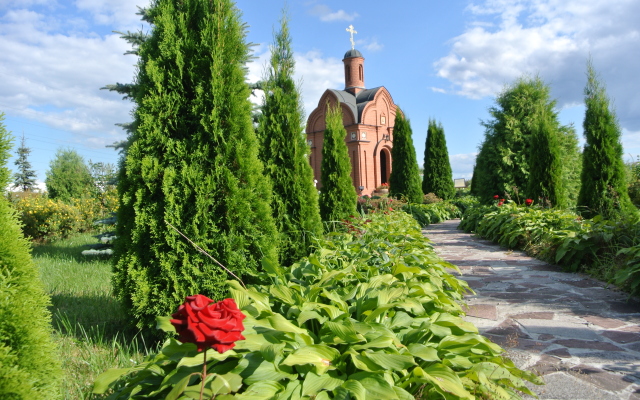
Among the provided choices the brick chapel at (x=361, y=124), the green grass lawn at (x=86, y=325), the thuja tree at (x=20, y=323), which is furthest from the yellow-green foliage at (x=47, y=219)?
the brick chapel at (x=361, y=124)

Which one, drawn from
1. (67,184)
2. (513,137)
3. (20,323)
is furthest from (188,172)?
(67,184)

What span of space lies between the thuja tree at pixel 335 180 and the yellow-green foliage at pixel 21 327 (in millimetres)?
5983

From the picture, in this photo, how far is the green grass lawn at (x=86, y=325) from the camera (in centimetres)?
261

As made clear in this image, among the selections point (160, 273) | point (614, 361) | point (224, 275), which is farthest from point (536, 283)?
point (160, 273)

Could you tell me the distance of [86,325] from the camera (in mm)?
3709

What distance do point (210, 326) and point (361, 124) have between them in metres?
25.3

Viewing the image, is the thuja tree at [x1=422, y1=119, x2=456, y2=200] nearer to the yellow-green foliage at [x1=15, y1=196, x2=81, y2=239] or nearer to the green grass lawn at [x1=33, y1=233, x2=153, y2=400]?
the yellow-green foliage at [x1=15, y1=196, x2=81, y2=239]

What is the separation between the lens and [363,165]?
2575 centimetres

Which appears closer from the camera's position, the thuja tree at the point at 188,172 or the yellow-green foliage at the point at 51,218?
the thuja tree at the point at 188,172

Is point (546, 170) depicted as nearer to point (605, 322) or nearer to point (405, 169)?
point (405, 169)

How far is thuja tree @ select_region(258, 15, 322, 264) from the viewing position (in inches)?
196

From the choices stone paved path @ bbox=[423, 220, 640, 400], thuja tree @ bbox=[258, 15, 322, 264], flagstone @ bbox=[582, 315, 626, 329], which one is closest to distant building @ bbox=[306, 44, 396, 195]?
thuja tree @ bbox=[258, 15, 322, 264]

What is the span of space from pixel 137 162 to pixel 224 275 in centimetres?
118

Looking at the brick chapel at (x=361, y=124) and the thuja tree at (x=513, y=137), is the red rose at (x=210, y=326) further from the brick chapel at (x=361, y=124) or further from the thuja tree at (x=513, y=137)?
the brick chapel at (x=361, y=124)
